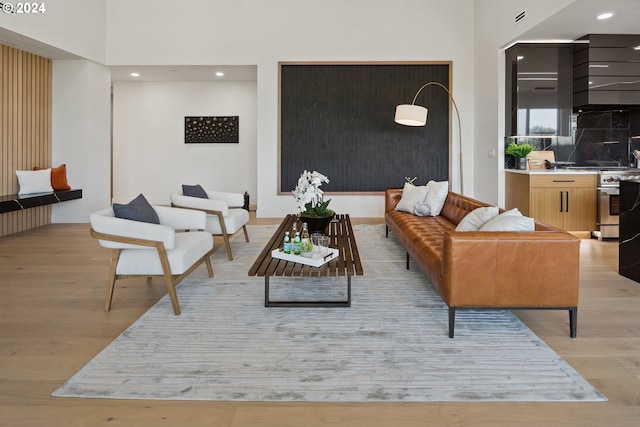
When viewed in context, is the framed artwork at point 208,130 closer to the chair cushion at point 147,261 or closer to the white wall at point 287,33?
the white wall at point 287,33

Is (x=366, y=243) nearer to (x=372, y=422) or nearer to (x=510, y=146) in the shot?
(x=510, y=146)

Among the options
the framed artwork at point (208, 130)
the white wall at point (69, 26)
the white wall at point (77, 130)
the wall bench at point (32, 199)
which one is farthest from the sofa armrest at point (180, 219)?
the framed artwork at point (208, 130)

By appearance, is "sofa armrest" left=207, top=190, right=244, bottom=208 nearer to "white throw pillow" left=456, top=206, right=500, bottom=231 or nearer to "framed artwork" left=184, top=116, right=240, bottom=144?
"white throw pillow" left=456, top=206, right=500, bottom=231

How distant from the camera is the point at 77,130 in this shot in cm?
736

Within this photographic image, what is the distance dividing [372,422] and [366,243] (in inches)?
152

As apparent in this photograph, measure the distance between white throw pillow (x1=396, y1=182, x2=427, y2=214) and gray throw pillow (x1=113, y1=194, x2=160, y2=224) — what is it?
3.09m

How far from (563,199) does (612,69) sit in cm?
195

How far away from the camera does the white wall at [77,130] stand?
7.33 meters

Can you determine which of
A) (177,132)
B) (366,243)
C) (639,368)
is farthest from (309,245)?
(177,132)

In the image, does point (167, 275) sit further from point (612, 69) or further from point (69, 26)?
point (612, 69)

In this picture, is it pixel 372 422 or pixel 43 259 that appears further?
pixel 43 259

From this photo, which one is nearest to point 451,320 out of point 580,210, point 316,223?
point 316,223

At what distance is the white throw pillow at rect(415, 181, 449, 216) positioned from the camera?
524cm

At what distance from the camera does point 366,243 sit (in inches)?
221
